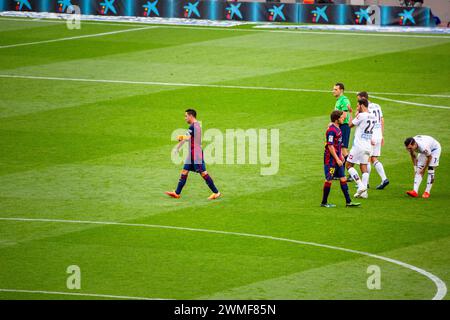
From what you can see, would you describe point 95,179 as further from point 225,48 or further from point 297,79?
point 225,48

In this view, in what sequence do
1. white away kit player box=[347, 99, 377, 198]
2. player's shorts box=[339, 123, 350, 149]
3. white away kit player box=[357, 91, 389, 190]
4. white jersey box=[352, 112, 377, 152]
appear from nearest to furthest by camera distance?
white away kit player box=[347, 99, 377, 198] → white jersey box=[352, 112, 377, 152] → white away kit player box=[357, 91, 389, 190] → player's shorts box=[339, 123, 350, 149]

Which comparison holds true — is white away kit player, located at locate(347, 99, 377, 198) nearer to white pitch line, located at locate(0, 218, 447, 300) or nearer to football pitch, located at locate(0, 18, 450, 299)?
football pitch, located at locate(0, 18, 450, 299)

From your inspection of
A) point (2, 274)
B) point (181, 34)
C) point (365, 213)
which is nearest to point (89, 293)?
point (2, 274)

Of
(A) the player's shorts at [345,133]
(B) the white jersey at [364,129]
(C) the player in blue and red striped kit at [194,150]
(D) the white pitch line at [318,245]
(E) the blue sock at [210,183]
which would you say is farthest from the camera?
(A) the player's shorts at [345,133]

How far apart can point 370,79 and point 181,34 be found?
36.9 ft

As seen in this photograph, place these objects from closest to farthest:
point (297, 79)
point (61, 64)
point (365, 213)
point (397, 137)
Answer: point (365, 213) → point (397, 137) → point (297, 79) → point (61, 64)

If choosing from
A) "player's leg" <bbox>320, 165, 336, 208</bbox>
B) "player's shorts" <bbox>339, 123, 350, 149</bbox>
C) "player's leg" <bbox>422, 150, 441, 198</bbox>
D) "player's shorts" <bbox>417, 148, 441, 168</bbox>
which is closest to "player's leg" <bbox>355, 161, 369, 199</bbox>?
"player's leg" <bbox>320, 165, 336, 208</bbox>

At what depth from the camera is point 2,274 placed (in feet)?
52.1

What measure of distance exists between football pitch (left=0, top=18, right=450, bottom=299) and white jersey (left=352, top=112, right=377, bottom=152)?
1152 mm

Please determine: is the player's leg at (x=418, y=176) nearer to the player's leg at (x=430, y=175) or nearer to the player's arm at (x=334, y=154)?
the player's leg at (x=430, y=175)

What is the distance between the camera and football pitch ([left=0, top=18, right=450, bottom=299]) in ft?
52.3

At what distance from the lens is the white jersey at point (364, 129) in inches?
837

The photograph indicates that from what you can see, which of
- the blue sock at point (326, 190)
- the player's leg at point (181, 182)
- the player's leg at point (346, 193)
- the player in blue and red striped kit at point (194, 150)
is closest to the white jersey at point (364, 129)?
the player's leg at point (346, 193)

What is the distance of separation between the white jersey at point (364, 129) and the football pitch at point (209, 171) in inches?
45.3
